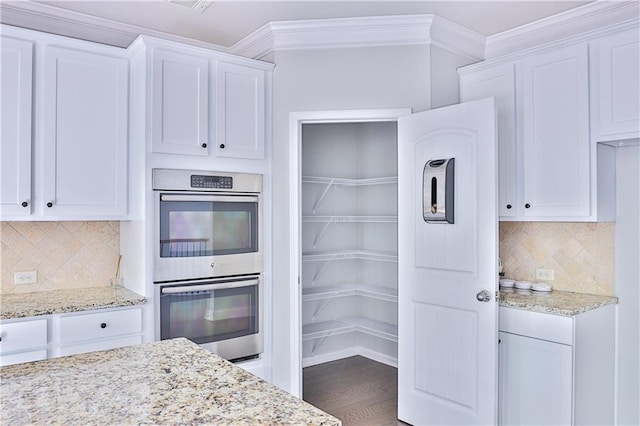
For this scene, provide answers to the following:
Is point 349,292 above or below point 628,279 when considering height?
below

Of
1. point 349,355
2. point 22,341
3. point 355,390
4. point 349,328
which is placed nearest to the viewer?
point 22,341

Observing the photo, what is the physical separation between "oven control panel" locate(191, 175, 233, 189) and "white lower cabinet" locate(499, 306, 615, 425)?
6.23 feet

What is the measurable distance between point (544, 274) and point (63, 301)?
121 inches

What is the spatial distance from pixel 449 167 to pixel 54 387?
2.31 meters

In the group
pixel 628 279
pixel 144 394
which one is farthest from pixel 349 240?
pixel 144 394

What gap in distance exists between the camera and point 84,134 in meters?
2.81

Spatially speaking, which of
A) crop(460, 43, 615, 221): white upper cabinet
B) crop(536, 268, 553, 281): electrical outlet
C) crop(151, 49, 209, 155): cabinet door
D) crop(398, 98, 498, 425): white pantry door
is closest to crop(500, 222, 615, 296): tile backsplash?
crop(536, 268, 553, 281): electrical outlet

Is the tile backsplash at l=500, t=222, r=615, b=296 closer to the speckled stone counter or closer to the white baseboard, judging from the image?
the speckled stone counter

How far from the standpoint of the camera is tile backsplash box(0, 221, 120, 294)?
290 centimetres

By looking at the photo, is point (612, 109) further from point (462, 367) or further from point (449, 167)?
point (462, 367)

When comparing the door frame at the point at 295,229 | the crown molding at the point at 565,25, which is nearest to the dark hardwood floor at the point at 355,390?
the door frame at the point at 295,229

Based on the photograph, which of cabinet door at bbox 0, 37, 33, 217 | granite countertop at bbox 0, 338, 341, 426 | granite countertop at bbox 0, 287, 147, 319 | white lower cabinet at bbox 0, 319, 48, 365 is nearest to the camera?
granite countertop at bbox 0, 338, 341, 426

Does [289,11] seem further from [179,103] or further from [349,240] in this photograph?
[349,240]

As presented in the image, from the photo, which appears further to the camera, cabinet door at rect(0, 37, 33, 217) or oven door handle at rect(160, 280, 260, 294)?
oven door handle at rect(160, 280, 260, 294)
